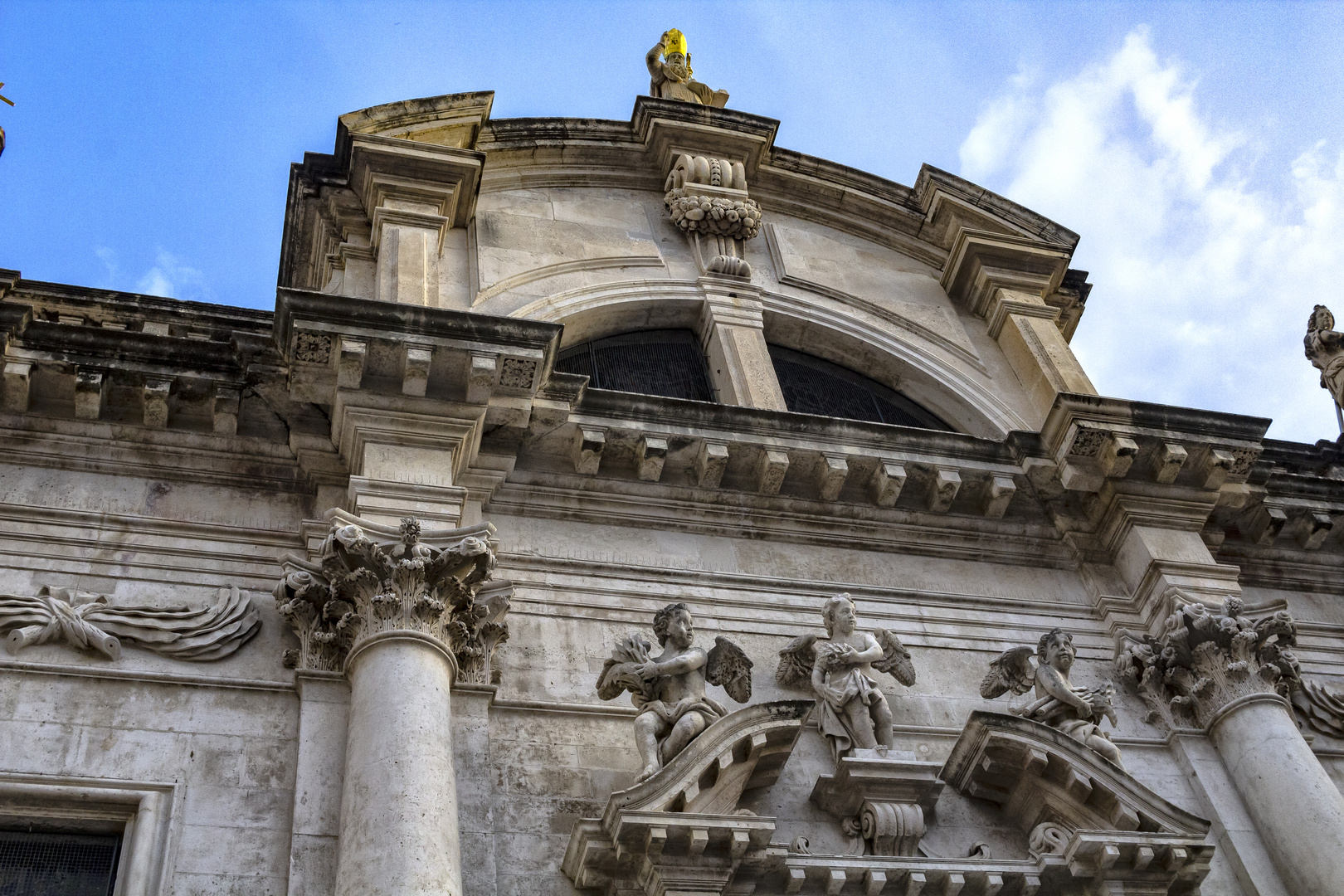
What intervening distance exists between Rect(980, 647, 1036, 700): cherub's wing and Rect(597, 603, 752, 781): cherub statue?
1.95 m

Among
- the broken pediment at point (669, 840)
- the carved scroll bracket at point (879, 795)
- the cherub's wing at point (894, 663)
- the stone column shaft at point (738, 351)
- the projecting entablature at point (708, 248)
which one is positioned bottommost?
the broken pediment at point (669, 840)

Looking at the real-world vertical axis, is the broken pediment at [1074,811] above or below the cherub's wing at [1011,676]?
below

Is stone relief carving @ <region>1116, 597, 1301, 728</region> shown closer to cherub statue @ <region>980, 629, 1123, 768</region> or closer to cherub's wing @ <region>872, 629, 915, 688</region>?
cherub statue @ <region>980, 629, 1123, 768</region>

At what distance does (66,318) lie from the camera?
13461 mm

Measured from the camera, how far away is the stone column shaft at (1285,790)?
10.1 m

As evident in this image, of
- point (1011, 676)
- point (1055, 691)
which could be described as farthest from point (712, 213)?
point (1055, 691)

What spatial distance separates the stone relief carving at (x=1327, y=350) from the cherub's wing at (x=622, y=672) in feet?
32.8

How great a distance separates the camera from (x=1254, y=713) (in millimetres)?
11234

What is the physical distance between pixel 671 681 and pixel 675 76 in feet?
34.2

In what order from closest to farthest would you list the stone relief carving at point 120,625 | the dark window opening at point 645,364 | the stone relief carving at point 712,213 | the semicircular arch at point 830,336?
the stone relief carving at point 120,625
the dark window opening at point 645,364
the semicircular arch at point 830,336
the stone relief carving at point 712,213

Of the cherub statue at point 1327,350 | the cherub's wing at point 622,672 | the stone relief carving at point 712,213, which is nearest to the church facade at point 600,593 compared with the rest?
the cherub's wing at point 622,672

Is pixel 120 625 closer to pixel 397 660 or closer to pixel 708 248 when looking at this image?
pixel 397 660

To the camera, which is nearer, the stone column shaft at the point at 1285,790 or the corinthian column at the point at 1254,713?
the stone column shaft at the point at 1285,790

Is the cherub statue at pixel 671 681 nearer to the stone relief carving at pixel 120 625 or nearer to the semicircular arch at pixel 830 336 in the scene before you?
the stone relief carving at pixel 120 625
